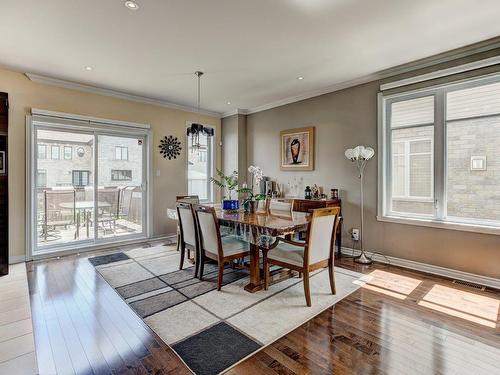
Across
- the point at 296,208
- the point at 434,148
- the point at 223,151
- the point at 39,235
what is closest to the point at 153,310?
the point at 296,208

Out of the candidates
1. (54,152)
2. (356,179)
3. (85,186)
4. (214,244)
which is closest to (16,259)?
(85,186)

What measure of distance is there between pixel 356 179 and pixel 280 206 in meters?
1.36

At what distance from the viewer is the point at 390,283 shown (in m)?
3.14

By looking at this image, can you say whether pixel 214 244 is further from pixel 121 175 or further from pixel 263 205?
pixel 121 175

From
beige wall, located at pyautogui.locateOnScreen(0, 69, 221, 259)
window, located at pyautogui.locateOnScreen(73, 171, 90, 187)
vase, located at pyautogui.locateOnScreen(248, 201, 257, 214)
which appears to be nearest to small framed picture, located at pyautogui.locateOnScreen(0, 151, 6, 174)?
beige wall, located at pyautogui.locateOnScreen(0, 69, 221, 259)

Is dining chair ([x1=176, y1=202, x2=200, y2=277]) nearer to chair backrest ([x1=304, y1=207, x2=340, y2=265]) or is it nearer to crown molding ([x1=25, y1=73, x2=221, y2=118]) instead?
chair backrest ([x1=304, y1=207, x2=340, y2=265])

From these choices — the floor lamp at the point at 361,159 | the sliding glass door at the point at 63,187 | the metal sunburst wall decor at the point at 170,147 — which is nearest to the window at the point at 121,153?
the sliding glass door at the point at 63,187

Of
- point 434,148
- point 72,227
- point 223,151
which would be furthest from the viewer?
point 223,151

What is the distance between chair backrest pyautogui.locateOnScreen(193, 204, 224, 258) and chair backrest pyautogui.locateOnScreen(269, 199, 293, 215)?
960 millimetres

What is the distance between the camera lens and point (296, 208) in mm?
4406

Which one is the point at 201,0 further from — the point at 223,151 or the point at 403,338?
the point at 223,151

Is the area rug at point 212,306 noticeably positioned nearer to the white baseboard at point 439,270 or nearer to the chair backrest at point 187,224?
the chair backrest at point 187,224

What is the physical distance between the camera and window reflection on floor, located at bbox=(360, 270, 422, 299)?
2900 mm

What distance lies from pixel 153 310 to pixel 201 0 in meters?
2.80
